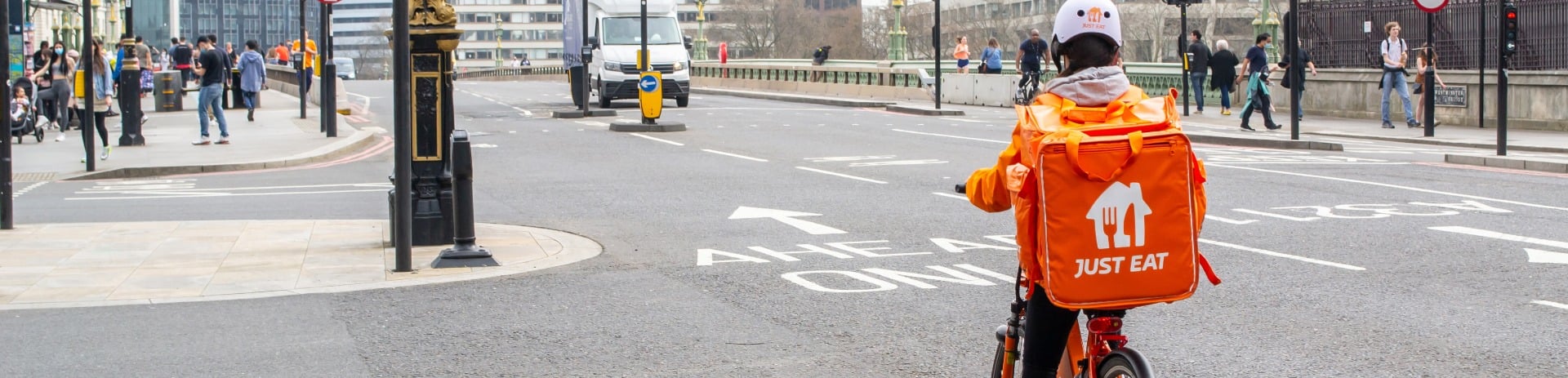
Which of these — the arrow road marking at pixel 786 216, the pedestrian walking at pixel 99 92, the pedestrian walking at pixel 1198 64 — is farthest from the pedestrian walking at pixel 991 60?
the arrow road marking at pixel 786 216

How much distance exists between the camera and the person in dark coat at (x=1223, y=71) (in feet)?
98.4

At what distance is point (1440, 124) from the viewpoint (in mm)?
26484

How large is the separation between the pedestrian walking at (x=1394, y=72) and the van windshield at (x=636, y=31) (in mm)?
16859

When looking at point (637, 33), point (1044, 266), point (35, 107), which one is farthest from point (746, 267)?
point (637, 33)

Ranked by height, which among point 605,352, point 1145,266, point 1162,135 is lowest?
point 605,352

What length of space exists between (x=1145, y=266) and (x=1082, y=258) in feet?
0.57

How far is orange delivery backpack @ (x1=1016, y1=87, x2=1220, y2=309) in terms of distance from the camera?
4.00 meters

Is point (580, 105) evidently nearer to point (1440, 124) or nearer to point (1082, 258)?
point (1440, 124)

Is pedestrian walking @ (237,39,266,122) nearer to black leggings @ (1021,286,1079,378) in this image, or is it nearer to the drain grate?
the drain grate

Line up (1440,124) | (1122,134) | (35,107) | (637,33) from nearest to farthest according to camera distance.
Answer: (1122,134), (35,107), (1440,124), (637,33)

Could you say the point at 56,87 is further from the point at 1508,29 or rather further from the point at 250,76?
the point at 1508,29

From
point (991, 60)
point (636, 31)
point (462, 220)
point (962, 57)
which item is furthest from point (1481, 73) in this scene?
point (636, 31)

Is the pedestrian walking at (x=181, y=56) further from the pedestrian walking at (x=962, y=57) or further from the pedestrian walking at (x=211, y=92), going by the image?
the pedestrian walking at (x=962, y=57)

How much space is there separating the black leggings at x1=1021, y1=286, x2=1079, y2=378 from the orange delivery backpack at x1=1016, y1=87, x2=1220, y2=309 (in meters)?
0.29
